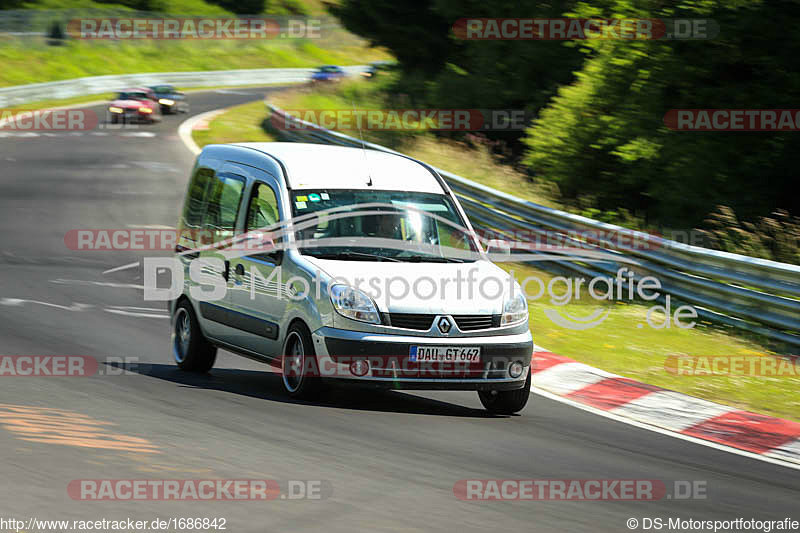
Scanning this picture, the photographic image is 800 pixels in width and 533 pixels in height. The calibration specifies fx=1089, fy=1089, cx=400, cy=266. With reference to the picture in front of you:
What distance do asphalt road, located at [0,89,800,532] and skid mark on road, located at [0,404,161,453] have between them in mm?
14

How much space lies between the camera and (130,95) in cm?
4088

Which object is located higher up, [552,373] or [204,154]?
[204,154]

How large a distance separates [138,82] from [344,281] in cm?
4896

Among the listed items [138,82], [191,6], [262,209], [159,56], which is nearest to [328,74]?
[138,82]

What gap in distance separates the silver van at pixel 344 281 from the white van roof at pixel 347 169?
15 millimetres

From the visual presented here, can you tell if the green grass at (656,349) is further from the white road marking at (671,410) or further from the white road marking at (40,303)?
the white road marking at (40,303)

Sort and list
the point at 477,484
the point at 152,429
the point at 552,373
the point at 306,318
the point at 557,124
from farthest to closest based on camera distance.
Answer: the point at 557,124 → the point at 552,373 → the point at 306,318 → the point at 152,429 → the point at 477,484

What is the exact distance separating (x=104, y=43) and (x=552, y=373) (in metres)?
58.2

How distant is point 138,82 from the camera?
179 ft

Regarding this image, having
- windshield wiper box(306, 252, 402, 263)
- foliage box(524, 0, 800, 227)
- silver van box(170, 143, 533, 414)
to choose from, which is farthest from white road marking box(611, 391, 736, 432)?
foliage box(524, 0, 800, 227)

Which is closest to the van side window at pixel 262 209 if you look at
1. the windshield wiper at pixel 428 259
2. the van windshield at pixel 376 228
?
the van windshield at pixel 376 228

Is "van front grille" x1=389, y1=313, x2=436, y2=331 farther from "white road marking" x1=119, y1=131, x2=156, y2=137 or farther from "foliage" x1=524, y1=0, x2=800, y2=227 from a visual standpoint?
"white road marking" x1=119, y1=131, x2=156, y2=137

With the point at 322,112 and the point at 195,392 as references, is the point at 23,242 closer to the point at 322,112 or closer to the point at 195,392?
the point at 195,392

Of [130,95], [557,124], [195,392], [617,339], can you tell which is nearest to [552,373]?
[617,339]
